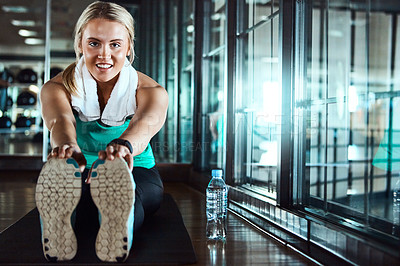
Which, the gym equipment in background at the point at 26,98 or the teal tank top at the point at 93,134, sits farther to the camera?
the gym equipment in background at the point at 26,98

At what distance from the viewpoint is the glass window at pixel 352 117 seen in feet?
6.81

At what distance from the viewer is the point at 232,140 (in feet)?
10.9

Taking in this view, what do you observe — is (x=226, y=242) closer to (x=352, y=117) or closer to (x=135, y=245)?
(x=135, y=245)

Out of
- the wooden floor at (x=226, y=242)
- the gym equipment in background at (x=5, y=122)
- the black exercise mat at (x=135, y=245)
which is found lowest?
the wooden floor at (x=226, y=242)

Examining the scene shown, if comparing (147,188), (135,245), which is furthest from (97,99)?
(135,245)

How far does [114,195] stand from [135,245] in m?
0.41

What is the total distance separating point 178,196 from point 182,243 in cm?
172

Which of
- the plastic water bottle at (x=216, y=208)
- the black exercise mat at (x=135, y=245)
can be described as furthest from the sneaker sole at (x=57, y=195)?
the plastic water bottle at (x=216, y=208)

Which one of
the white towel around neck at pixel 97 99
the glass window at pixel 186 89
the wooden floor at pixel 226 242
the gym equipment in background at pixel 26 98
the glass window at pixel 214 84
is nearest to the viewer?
the wooden floor at pixel 226 242

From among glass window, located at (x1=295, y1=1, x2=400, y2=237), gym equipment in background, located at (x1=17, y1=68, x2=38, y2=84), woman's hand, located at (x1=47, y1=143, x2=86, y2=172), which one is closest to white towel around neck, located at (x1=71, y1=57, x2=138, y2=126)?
woman's hand, located at (x1=47, y1=143, x2=86, y2=172)

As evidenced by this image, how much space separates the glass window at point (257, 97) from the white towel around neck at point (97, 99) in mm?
874

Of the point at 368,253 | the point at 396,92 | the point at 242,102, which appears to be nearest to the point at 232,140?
the point at 242,102

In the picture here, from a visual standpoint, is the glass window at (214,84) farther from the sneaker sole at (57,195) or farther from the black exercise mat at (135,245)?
the sneaker sole at (57,195)

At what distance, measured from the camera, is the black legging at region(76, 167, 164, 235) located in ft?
6.70
